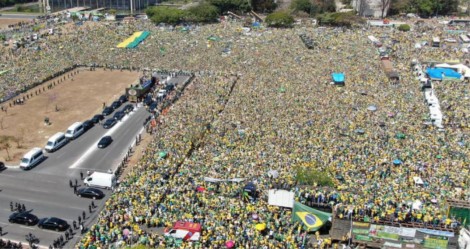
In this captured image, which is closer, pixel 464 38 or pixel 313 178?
pixel 313 178

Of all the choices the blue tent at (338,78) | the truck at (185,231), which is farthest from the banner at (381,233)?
the blue tent at (338,78)

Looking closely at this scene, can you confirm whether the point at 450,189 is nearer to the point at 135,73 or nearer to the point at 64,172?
the point at 64,172

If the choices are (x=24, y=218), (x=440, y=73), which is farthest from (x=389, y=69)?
(x=24, y=218)

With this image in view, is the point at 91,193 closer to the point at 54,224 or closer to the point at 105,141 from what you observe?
the point at 54,224

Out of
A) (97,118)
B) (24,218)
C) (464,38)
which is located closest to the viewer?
(24,218)

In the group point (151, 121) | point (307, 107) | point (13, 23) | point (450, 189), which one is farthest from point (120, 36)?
point (450, 189)

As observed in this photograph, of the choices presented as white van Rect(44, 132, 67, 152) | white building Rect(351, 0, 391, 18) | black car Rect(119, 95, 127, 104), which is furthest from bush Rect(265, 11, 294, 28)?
white van Rect(44, 132, 67, 152)
